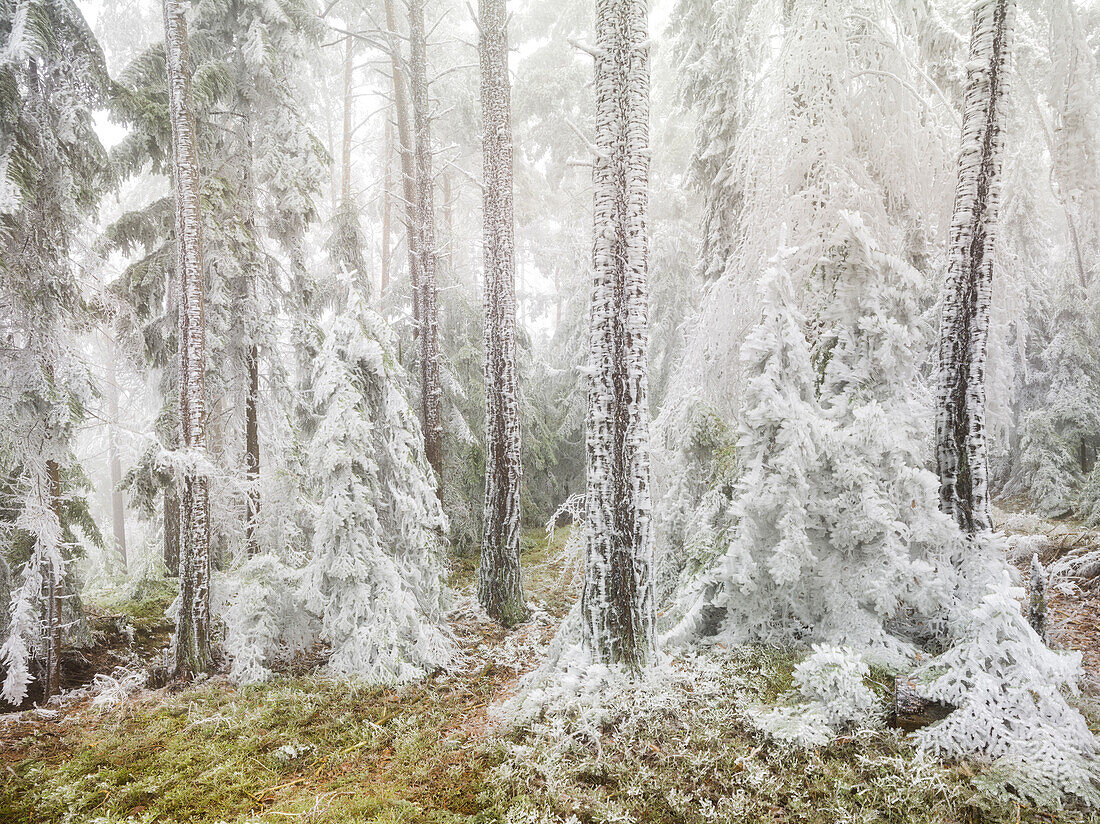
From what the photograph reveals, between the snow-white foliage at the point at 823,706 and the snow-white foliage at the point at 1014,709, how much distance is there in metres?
0.40

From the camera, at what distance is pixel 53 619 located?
6.79 meters

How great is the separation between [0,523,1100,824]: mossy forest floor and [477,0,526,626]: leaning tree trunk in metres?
2.37

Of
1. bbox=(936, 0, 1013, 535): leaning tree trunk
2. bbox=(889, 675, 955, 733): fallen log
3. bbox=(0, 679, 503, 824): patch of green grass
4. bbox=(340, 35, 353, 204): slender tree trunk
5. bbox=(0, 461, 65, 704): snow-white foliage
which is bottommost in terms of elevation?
bbox=(0, 679, 503, 824): patch of green grass

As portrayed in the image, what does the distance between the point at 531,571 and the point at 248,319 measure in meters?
7.49

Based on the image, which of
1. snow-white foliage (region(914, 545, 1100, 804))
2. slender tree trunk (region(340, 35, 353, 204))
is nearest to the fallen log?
snow-white foliage (region(914, 545, 1100, 804))

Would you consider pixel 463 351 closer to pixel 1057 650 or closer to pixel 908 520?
pixel 908 520

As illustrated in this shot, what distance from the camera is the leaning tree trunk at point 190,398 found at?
6.50 meters

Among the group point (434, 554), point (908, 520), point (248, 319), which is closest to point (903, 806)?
point (908, 520)

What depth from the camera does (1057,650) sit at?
5.27 metres

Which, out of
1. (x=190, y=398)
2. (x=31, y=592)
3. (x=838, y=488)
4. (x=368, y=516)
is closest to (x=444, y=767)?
(x=368, y=516)

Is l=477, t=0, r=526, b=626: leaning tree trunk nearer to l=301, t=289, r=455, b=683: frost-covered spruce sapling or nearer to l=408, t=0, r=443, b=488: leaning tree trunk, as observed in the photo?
l=301, t=289, r=455, b=683: frost-covered spruce sapling

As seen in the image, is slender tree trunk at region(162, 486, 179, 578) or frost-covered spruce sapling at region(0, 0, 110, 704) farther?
slender tree trunk at region(162, 486, 179, 578)

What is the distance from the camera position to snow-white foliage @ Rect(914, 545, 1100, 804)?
3408mm

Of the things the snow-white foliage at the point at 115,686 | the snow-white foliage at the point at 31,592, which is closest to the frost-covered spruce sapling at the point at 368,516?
the snow-white foliage at the point at 115,686
